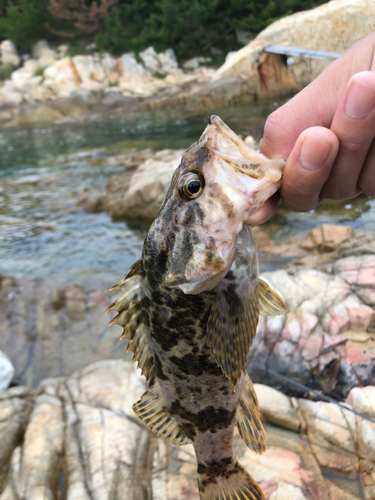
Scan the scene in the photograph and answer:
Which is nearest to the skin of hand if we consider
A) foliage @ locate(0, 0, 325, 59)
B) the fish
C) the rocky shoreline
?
the fish

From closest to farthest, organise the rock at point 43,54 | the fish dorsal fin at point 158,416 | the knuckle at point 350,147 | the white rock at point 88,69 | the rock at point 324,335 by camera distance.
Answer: the knuckle at point 350,147 < the fish dorsal fin at point 158,416 < the rock at point 324,335 < the white rock at point 88,69 < the rock at point 43,54

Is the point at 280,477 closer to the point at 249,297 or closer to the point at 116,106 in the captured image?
the point at 249,297

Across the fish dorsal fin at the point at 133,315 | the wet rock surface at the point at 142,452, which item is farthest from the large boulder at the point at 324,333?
the fish dorsal fin at the point at 133,315

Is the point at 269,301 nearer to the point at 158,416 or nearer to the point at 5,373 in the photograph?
the point at 158,416

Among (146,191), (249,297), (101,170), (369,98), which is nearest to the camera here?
(369,98)

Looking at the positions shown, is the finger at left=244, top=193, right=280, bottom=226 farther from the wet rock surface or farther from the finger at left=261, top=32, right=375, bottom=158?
the wet rock surface

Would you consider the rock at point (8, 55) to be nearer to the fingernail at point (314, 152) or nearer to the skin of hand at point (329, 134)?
the skin of hand at point (329, 134)

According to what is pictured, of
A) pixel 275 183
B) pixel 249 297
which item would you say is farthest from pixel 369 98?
pixel 249 297
